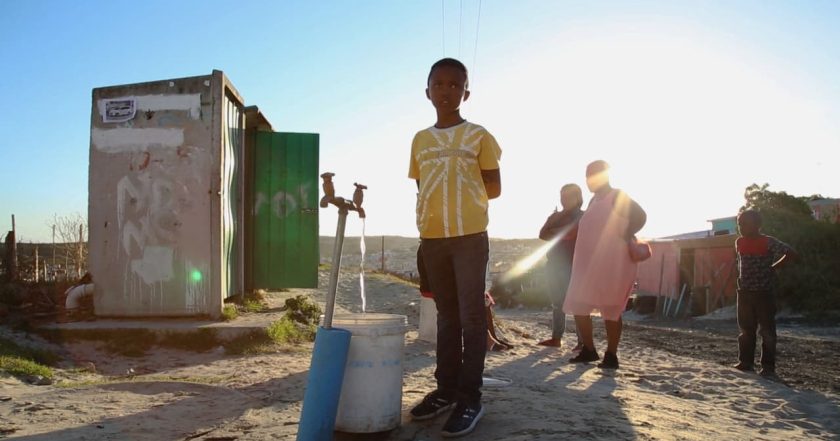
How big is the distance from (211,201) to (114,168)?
1081mm

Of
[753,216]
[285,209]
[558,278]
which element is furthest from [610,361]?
[285,209]

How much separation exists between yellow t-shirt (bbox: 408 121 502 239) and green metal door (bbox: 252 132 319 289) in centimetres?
466

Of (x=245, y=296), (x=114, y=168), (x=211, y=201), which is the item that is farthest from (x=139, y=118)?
(x=245, y=296)

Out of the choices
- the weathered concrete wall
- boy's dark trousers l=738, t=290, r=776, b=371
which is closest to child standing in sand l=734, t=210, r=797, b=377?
boy's dark trousers l=738, t=290, r=776, b=371

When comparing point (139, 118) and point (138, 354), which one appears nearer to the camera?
point (138, 354)

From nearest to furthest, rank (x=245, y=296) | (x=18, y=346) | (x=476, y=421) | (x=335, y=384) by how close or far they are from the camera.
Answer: (x=335, y=384) → (x=476, y=421) → (x=18, y=346) → (x=245, y=296)

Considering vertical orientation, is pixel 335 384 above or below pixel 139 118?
below

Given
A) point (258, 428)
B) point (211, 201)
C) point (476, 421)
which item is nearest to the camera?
point (476, 421)

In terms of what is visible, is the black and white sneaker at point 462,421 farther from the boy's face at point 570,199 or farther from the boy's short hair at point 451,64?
the boy's face at point 570,199

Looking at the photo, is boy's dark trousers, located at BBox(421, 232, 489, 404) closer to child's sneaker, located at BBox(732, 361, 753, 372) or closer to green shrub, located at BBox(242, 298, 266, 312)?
child's sneaker, located at BBox(732, 361, 753, 372)

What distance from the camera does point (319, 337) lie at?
2.42 m

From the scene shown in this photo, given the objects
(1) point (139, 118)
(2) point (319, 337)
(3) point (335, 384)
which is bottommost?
(3) point (335, 384)

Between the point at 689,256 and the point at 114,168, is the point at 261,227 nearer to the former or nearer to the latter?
the point at 114,168

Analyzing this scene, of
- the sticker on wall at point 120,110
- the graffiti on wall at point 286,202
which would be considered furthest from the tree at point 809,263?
the sticker on wall at point 120,110
